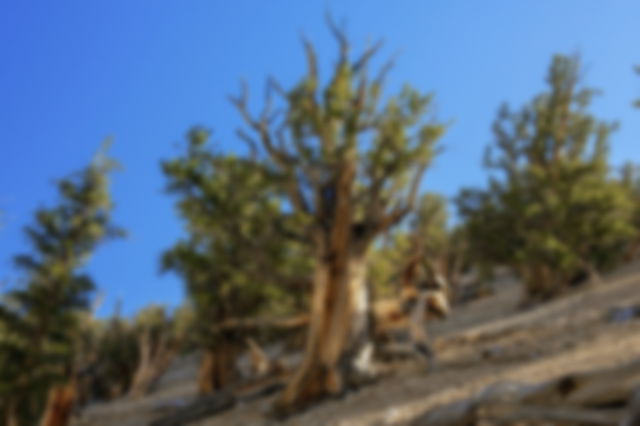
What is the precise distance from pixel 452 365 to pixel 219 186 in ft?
20.8

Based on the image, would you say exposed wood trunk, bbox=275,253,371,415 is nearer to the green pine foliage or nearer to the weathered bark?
the green pine foliage

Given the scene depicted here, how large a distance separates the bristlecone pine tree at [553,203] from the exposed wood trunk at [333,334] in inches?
436

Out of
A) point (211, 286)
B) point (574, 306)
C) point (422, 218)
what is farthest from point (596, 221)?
point (211, 286)

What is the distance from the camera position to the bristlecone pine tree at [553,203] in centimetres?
2002

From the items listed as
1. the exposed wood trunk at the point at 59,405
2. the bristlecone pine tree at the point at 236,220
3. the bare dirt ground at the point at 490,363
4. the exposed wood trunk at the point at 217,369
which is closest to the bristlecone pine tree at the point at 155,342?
the exposed wood trunk at the point at 217,369

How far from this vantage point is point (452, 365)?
9.37 m

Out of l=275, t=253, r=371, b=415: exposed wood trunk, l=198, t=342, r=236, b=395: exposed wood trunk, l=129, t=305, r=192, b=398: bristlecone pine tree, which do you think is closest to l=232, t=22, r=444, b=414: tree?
l=275, t=253, r=371, b=415: exposed wood trunk

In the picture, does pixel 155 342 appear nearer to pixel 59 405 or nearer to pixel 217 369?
pixel 59 405

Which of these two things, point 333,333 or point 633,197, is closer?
point 333,333

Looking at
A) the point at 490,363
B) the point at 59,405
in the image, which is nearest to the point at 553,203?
the point at 490,363

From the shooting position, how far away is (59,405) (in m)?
14.9

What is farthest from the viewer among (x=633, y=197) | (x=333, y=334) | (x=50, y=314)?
(x=633, y=197)

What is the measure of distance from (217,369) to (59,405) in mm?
4479

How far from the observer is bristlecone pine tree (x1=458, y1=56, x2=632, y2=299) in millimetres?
20016
